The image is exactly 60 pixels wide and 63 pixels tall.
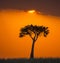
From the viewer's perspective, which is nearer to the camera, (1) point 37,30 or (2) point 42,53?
(1) point 37,30

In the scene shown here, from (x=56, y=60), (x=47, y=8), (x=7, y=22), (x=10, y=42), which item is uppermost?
(x=47, y=8)

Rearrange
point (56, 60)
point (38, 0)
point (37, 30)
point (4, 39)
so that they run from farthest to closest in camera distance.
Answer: point (38, 0) → point (4, 39) → point (37, 30) → point (56, 60)

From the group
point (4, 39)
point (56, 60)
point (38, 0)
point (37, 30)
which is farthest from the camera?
point (38, 0)

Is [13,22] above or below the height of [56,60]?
above

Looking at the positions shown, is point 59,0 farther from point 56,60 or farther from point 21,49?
point 56,60

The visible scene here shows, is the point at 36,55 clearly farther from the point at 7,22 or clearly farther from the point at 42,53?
the point at 7,22

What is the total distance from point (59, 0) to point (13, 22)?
0.78 metres

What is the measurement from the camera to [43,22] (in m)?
2.79

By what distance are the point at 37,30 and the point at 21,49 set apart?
1.50ft

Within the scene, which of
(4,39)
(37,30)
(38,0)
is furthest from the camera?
(38,0)

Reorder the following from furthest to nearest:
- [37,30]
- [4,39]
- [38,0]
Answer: [38,0] → [4,39] → [37,30]

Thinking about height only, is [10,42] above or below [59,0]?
below

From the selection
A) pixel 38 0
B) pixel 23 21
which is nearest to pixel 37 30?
pixel 23 21

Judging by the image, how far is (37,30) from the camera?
237cm
